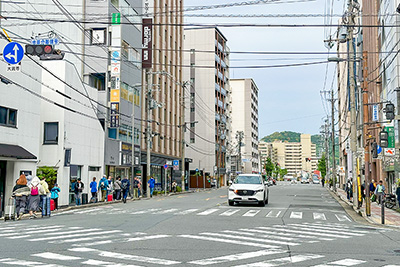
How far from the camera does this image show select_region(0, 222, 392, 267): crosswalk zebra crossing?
8797 millimetres

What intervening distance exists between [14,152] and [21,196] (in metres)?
4.24

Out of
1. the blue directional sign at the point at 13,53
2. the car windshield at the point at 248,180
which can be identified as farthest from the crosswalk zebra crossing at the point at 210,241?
the car windshield at the point at 248,180

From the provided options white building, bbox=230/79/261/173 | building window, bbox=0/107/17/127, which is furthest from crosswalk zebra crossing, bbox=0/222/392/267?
white building, bbox=230/79/261/173

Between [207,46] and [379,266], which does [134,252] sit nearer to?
[379,266]

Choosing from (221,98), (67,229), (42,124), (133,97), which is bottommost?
(67,229)

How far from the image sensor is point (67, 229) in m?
14.3

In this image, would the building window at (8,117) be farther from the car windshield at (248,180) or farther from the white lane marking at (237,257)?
the white lane marking at (237,257)

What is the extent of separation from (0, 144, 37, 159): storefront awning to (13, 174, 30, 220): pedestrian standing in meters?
2.61

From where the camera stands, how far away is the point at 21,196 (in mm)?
18641

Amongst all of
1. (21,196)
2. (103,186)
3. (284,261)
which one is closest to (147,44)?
(103,186)

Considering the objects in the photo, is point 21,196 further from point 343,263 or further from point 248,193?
point 343,263

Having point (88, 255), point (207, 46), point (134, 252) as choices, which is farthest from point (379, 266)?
point (207, 46)

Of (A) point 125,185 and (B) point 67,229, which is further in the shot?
(A) point 125,185

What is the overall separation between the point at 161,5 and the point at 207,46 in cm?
3231
